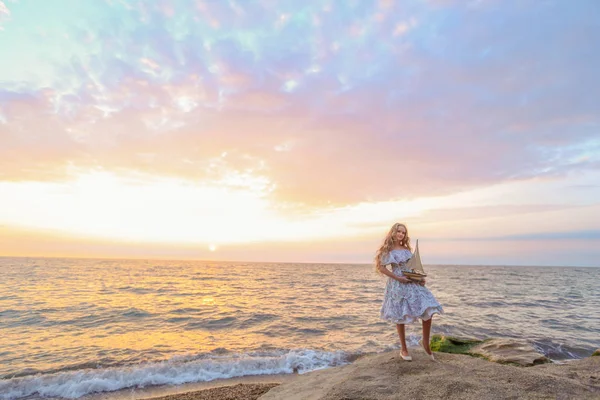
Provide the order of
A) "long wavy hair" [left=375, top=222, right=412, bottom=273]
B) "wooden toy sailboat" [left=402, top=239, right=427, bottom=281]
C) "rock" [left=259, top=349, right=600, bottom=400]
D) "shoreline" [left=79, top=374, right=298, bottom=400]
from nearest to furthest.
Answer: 1. "rock" [left=259, top=349, right=600, bottom=400]
2. "wooden toy sailboat" [left=402, top=239, right=427, bottom=281]
3. "long wavy hair" [left=375, top=222, right=412, bottom=273]
4. "shoreline" [left=79, top=374, right=298, bottom=400]

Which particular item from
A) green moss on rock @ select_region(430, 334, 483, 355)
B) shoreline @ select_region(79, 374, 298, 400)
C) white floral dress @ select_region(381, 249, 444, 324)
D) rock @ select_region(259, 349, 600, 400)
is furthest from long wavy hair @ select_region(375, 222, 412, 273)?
green moss on rock @ select_region(430, 334, 483, 355)

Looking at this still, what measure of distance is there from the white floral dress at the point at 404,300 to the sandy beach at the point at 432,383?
96 cm

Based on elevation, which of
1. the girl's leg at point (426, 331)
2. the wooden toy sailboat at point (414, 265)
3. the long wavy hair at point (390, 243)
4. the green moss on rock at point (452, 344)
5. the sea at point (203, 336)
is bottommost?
the sea at point (203, 336)

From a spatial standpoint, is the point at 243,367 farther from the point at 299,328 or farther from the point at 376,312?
the point at 376,312

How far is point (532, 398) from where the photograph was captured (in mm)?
4688

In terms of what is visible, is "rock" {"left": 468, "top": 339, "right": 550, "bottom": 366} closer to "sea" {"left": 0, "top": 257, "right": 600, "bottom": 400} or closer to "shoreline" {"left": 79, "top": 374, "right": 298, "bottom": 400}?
"sea" {"left": 0, "top": 257, "right": 600, "bottom": 400}

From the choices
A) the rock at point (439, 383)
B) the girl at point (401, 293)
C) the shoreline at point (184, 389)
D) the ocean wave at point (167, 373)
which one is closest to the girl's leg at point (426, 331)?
the girl at point (401, 293)

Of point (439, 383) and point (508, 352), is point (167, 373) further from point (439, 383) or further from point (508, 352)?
point (508, 352)

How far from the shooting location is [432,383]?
532cm

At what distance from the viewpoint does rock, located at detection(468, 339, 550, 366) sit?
8367mm

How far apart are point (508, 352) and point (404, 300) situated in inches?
202

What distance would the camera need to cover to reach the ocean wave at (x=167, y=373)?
26.5ft

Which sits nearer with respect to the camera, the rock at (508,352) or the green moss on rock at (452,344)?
the rock at (508,352)

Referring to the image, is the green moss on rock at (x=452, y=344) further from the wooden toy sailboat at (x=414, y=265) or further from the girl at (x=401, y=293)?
the wooden toy sailboat at (x=414, y=265)
